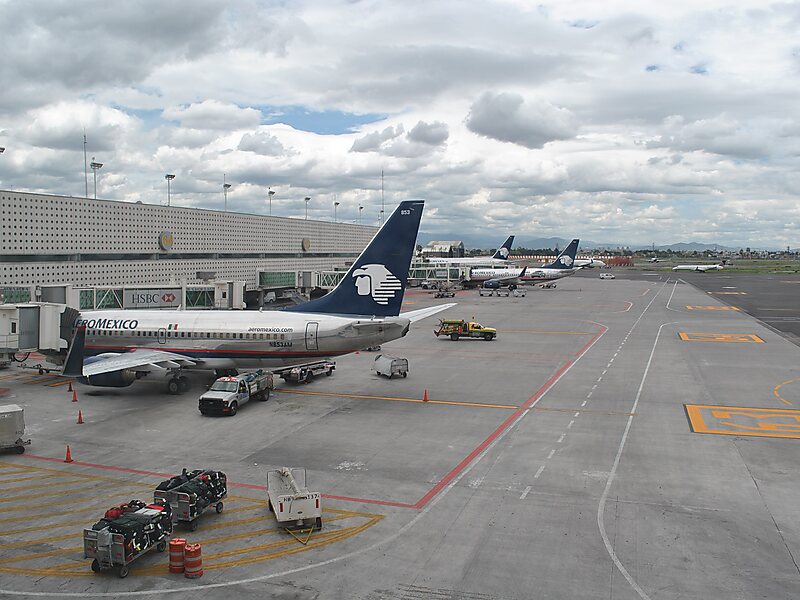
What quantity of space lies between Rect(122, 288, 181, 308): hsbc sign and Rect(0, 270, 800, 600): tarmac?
667 inches

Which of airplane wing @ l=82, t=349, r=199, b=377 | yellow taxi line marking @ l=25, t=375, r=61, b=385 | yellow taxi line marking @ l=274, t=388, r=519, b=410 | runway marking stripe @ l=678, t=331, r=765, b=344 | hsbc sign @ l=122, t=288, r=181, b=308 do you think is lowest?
yellow taxi line marking @ l=274, t=388, r=519, b=410

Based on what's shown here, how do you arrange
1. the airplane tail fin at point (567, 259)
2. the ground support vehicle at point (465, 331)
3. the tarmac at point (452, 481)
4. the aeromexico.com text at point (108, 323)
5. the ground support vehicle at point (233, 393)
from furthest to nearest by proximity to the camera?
the airplane tail fin at point (567, 259)
the ground support vehicle at point (465, 331)
the aeromexico.com text at point (108, 323)
the ground support vehicle at point (233, 393)
the tarmac at point (452, 481)

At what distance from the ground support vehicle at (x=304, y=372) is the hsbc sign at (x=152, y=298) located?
2688 centimetres

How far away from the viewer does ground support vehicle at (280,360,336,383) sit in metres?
40.2

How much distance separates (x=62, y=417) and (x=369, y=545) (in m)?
21.9

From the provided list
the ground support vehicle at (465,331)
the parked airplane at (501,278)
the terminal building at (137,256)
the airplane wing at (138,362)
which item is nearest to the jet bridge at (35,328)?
the airplane wing at (138,362)

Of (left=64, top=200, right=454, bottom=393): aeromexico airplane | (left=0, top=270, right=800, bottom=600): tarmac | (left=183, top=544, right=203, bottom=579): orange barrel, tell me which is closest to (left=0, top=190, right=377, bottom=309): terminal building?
(left=0, top=270, right=800, bottom=600): tarmac

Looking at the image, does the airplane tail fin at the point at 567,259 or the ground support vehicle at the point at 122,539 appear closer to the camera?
the ground support vehicle at the point at 122,539

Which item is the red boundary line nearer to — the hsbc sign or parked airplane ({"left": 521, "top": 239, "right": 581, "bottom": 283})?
the hsbc sign

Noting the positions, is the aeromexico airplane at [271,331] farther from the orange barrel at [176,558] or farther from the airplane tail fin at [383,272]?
the orange barrel at [176,558]

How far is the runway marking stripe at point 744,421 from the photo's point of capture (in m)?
29.6

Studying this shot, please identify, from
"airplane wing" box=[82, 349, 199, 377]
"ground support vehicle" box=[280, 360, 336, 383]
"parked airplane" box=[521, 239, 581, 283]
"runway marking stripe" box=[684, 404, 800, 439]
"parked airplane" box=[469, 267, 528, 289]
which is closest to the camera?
"runway marking stripe" box=[684, 404, 800, 439]

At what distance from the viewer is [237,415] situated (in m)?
32.6

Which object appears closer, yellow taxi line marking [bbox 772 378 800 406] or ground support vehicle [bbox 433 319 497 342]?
yellow taxi line marking [bbox 772 378 800 406]
